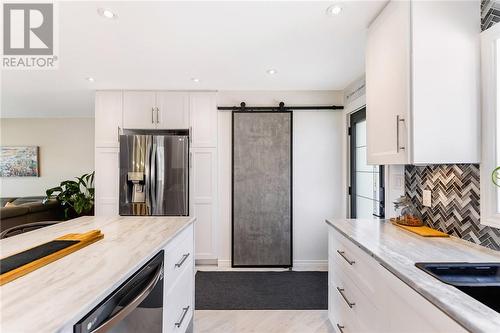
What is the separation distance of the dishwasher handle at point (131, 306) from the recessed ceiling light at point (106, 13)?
Answer: 171 cm

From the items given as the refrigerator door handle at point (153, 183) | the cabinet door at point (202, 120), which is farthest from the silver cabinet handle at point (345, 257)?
the refrigerator door handle at point (153, 183)

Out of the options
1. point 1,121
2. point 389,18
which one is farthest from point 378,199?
point 1,121

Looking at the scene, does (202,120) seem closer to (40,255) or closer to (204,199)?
(204,199)

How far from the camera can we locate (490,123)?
1.34 metres

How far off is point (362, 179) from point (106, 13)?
2991 millimetres

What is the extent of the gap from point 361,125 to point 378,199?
97 centimetres

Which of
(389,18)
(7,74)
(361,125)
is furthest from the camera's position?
(361,125)

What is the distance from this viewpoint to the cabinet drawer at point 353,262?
4.40ft

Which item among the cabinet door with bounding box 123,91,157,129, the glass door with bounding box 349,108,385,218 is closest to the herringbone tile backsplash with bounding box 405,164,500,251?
the glass door with bounding box 349,108,385,218

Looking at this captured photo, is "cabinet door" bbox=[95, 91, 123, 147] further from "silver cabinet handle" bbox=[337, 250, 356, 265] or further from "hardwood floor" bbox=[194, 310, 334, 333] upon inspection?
"silver cabinet handle" bbox=[337, 250, 356, 265]

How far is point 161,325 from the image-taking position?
1316 mm

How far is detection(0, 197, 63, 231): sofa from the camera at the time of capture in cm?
338

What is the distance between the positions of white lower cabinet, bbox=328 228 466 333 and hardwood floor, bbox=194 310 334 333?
21cm

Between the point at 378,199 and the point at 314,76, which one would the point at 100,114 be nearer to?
the point at 314,76
